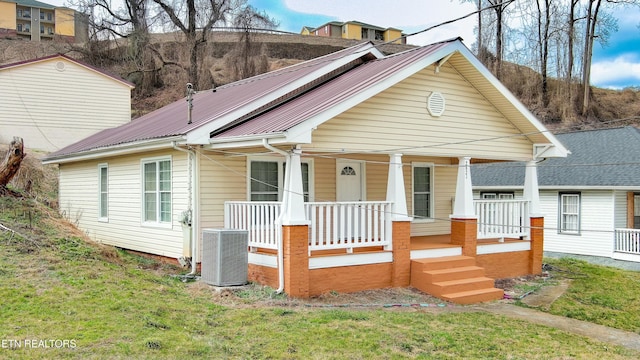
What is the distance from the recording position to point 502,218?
13930 mm

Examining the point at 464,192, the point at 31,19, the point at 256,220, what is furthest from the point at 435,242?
the point at 31,19

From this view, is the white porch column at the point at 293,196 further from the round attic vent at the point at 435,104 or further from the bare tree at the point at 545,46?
the bare tree at the point at 545,46

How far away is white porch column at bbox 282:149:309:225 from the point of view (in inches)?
396

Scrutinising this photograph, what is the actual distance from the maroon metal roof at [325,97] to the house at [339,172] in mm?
57

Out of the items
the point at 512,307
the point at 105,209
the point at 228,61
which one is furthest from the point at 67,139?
the point at 512,307

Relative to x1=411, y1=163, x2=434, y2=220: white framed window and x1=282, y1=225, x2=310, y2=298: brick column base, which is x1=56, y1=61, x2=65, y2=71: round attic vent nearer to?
x1=411, y1=163, x2=434, y2=220: white framed window

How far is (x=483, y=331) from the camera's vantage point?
27.9 feet

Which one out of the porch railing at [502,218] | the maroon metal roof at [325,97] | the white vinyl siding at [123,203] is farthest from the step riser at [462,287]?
the white vinyl siding at [123,203]

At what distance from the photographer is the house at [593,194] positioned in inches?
763

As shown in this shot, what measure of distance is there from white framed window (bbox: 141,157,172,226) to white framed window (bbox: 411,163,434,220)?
259 inches

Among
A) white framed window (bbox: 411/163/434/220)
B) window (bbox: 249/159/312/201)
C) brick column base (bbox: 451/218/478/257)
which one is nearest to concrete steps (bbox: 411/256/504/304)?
brick column base (bbox: 451/218/478/257)

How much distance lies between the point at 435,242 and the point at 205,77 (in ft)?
83.6

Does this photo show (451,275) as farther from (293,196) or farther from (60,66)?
(60,66)

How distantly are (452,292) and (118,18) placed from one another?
104 feet
